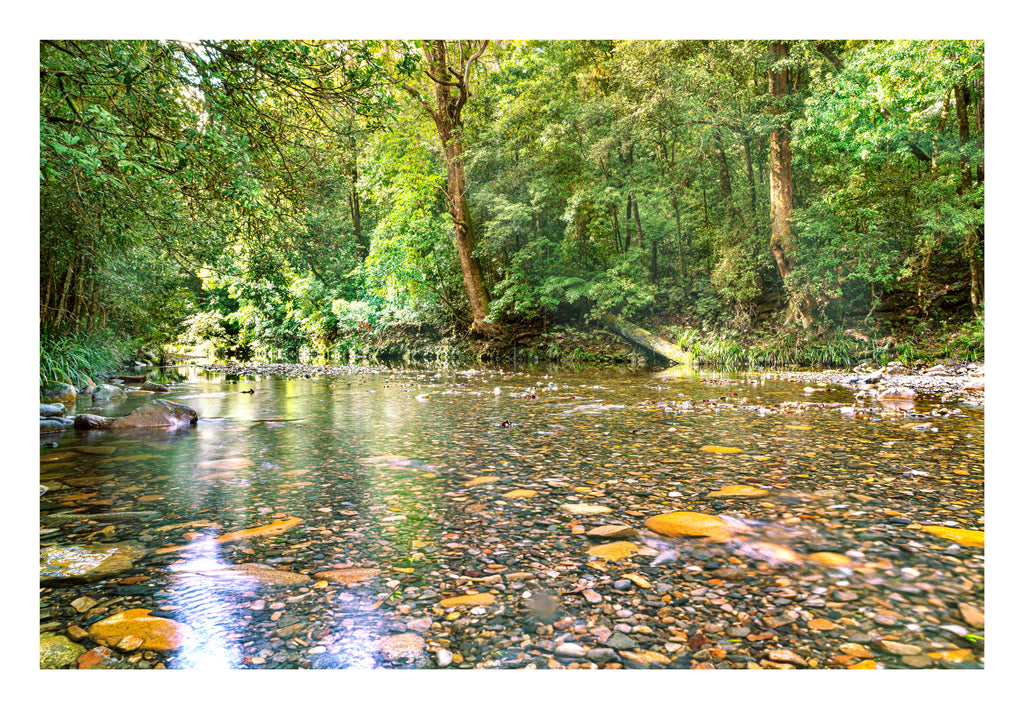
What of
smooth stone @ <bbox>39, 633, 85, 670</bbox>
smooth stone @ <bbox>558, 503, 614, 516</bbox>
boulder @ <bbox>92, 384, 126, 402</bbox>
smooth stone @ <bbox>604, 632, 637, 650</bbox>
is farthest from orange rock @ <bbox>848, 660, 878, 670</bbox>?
boulder @ <bbox>92, 384, 126, 402</bbox>

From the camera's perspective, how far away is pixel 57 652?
149 centimetres

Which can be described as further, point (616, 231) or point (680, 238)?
point (616, 231)

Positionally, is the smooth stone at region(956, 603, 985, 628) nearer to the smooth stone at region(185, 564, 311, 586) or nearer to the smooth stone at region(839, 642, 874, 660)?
the smooth stone at region(839, 642, 874, 660)

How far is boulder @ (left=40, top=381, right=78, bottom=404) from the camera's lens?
25.1ft

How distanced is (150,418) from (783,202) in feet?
40.3

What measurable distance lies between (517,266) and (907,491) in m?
13.3

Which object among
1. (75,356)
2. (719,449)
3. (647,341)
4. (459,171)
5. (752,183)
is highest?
(459,171)

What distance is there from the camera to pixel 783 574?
1.85m

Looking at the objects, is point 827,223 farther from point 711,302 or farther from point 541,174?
point 541,174

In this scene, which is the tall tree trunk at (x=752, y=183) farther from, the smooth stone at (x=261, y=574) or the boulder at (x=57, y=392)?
the smooth stone at (x=261, y=574)

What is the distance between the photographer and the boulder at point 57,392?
7.66 metres

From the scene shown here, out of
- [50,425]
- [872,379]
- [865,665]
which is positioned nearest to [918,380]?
[872,379]

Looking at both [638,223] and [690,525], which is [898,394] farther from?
[638,223]
